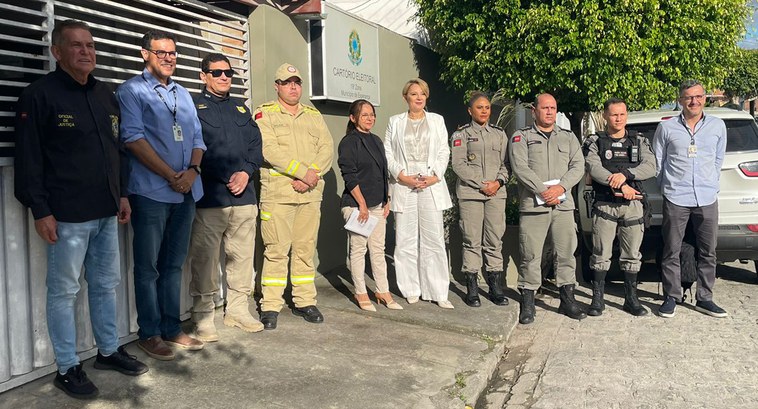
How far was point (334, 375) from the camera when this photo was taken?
4.28m

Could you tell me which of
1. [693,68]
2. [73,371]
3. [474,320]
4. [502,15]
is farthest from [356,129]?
[693,68]

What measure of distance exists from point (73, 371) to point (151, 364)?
1.90 feet

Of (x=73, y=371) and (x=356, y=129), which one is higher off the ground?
(x=356, y=129)

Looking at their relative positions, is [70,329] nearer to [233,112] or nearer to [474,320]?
[233,112]

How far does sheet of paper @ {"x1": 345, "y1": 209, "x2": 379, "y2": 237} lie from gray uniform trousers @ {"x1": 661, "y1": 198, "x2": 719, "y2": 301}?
2.74 meters

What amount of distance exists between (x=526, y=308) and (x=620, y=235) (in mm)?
1098

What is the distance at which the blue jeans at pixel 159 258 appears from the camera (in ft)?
13.5

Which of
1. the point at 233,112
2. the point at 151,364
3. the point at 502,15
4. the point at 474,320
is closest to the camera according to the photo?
the point at 151,364

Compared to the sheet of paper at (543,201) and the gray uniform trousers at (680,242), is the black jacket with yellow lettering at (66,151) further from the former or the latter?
the gray uniform trousers at (680,242)

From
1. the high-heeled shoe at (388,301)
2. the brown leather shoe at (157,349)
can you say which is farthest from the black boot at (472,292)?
the brown leather shoe at (157,349)

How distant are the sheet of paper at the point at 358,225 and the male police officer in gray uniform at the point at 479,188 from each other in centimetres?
99

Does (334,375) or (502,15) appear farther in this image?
(502,15)

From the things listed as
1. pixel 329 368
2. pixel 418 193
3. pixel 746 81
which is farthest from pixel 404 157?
pixel 746 81

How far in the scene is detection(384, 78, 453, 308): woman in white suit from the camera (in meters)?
5.77
